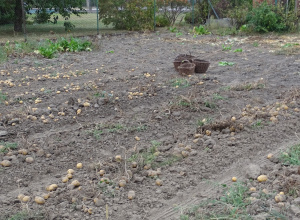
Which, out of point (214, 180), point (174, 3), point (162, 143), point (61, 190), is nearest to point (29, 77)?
point (162, 143)

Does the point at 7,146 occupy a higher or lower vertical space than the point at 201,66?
lower

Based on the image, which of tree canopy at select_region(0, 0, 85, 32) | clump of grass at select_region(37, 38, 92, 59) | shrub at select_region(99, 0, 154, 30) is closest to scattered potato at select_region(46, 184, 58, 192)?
clump of grass at select_region(37, 38, 92, 59)

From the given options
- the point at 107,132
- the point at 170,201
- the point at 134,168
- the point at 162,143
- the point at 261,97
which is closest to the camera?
the point at 170,201

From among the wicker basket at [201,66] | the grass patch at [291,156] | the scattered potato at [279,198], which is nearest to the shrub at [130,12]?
the wicker basket at [201,66]

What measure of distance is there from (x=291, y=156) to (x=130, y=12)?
1507 centimetres

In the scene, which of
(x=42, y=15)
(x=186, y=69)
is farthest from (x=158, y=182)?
(x=42, y=15)

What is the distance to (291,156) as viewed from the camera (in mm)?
4059

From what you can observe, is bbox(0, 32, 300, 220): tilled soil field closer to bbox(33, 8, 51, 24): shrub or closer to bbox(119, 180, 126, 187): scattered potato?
bbox(119, 180, 126, 187): scattered potato

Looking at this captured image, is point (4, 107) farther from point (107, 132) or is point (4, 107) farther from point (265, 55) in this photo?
point (265, 55)

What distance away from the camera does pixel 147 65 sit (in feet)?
30.5

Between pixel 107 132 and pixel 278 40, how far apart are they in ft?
35.5

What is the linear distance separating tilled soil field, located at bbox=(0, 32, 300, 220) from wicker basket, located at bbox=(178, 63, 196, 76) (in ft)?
0.48

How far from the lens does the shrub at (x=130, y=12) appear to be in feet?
58.0

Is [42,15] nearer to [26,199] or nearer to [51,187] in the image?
[51,187]
